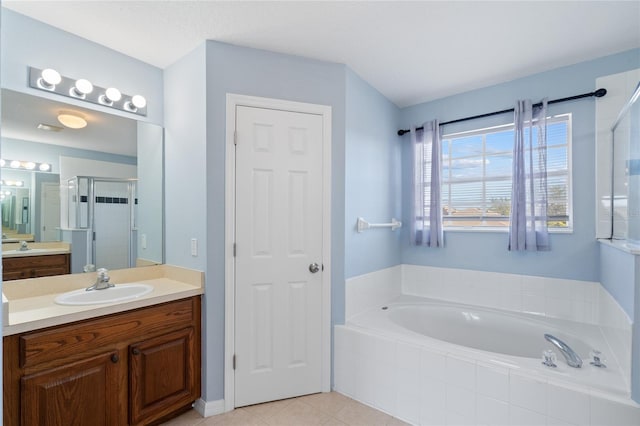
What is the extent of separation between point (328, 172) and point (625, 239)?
6.34ft

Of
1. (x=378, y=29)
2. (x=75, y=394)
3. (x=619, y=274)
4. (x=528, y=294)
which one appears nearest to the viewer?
(x=75, y=394)

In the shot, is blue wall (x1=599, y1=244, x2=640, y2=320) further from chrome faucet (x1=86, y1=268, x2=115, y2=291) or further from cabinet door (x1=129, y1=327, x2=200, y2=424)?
chrome faucet (x1=86, y1=268, x2=115, y2=291)

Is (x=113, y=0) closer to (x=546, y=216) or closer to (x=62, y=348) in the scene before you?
(x=62, y=348)

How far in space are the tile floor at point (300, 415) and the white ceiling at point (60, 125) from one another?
6.19 feet

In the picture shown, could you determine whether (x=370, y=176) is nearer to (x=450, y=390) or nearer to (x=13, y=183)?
(x=450, y=390)

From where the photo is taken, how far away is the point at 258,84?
2.29 meters

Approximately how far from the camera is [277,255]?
2.33 m

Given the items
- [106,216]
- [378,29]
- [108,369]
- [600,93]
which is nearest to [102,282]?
[106,216]

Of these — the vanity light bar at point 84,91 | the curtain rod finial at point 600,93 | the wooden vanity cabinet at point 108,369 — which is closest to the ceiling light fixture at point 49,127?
the vanity light bar at point 84,91

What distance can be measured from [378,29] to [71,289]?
8.37 ft

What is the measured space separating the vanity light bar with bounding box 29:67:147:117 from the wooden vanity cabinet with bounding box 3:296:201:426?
4.62ft

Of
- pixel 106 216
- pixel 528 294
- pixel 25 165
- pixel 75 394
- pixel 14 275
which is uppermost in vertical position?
pixel 25 165

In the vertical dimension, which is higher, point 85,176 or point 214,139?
point 214,139

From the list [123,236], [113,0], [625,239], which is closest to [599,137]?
[625,239]
